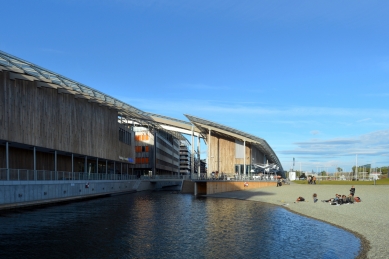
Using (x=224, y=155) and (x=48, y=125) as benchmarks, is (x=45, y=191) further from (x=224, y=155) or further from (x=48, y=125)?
(x=224, y=155)

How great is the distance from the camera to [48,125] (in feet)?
133

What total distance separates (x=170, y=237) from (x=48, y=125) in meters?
26.2

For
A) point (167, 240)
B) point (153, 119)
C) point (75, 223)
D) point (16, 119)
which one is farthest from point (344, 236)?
point (153, 119)

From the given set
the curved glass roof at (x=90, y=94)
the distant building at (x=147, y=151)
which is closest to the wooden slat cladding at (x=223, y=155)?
the curved glass roof at (x=90, y=94)

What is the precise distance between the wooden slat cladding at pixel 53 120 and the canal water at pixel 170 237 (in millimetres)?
10076

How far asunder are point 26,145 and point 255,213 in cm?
2310

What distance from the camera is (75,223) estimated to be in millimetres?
23734

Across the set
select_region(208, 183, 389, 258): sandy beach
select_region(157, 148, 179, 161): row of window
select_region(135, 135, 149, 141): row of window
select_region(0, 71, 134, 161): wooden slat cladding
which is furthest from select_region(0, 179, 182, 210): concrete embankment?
select_region(157, 148, 179, 161): row of window

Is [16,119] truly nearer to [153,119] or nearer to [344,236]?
[344,236]

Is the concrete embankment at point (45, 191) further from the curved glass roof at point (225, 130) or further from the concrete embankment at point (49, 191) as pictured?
the curved glass roof at point (225, 130)

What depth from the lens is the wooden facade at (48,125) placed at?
3422 centimetres

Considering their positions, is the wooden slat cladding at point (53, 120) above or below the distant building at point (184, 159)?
above

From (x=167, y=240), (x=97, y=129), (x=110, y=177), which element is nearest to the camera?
(x=167, y=240)

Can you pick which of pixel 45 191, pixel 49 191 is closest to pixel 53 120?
pixel 49 191
